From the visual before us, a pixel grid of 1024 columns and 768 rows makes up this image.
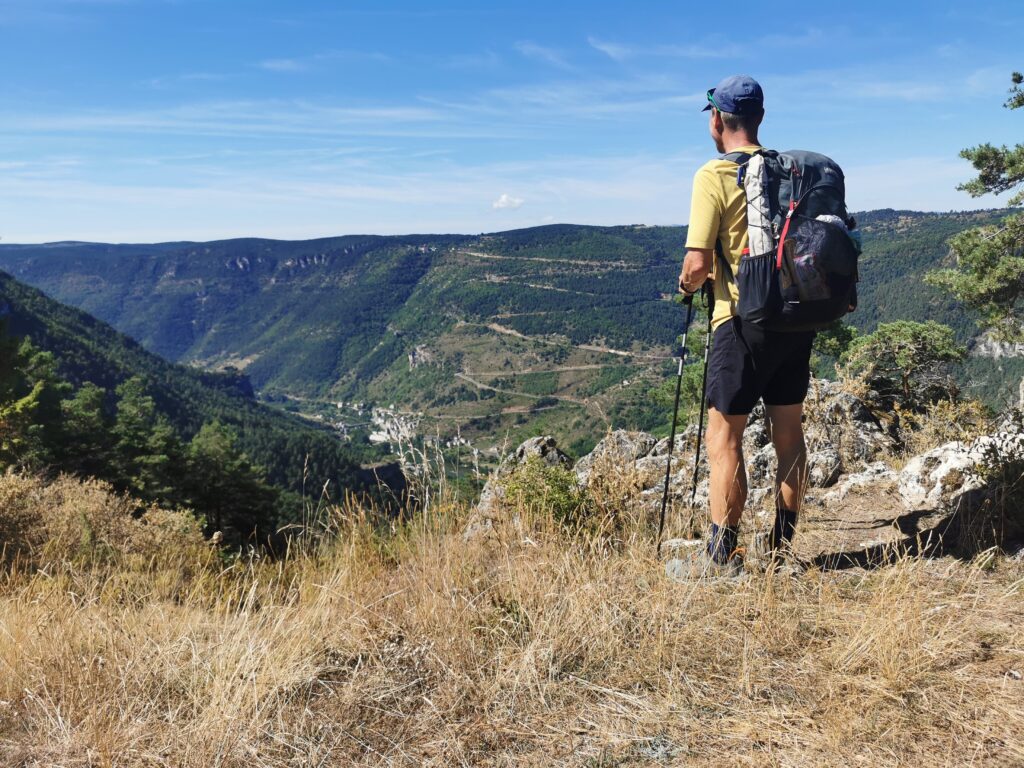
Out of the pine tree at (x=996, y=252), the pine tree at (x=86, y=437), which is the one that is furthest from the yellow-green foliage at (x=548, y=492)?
the pine tree at (x=86, y=437)

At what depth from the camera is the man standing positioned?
2705 millimetres

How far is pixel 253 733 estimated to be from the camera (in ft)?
6.22

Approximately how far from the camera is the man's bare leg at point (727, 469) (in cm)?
284

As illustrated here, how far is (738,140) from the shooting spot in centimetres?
284

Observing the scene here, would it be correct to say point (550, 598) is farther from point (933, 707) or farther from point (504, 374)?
point (504, 374)

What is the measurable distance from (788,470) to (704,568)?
736 mm

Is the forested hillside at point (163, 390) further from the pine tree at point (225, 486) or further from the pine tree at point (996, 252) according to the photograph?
the pine tree at point (996, 252)

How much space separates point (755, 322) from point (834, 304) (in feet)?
1.06

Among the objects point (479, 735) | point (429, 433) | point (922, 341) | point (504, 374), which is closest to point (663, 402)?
point (922, 341)

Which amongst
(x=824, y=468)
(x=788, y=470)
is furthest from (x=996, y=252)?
(x=788, y=470)

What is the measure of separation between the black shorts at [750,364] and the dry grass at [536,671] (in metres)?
0.78

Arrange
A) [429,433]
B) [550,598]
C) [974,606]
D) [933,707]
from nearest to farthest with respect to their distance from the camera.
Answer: [933,707] → [974,606] → [550,598] → [429,433]

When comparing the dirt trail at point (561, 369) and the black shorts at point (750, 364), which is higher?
the black shorts at point (750, 364)

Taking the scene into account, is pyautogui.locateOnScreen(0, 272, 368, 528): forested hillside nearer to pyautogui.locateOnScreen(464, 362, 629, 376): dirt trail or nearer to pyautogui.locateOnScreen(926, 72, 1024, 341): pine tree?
pyautogui.locateOnScreen(926, 72, 1024, 341): pine tree
